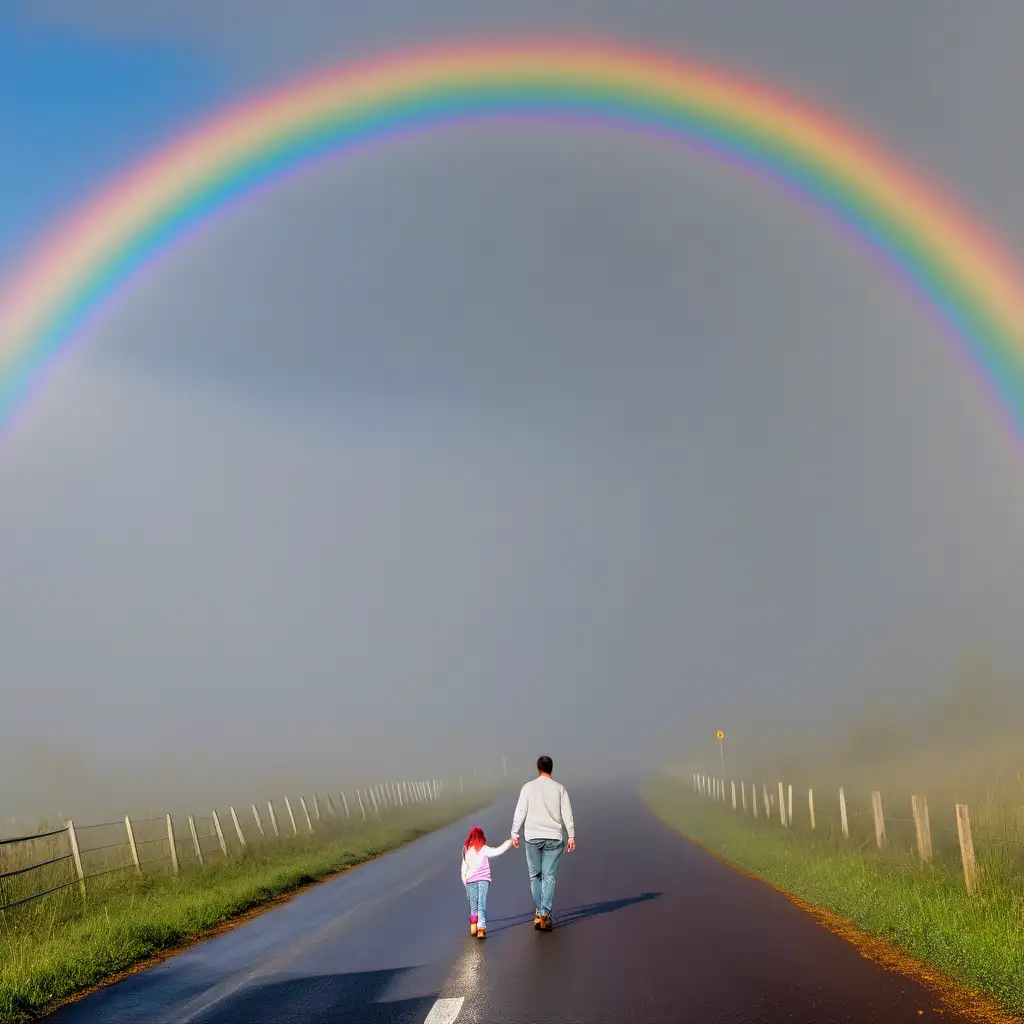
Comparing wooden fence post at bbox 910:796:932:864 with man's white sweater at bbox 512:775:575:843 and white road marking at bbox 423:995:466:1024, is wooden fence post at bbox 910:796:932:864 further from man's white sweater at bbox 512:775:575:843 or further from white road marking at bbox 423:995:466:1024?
white road marking at bbox 423:995:466:1024

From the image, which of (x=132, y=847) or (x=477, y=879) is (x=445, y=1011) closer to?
(x=477, y=879)

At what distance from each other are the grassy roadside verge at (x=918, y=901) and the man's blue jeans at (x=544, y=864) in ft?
12.6

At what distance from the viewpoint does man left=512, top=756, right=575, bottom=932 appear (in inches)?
478

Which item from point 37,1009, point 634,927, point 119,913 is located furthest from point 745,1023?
point 119,913

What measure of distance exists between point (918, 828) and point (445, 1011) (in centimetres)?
1037

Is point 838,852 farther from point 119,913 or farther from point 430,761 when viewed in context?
point 430,761

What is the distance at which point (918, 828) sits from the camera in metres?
15.2

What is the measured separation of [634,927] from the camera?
479 inches

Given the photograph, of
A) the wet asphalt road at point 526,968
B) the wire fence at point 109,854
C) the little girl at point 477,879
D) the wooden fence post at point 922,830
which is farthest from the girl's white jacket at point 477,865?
the wooden fence post at point 922,830

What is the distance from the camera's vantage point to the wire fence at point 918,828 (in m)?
14.7

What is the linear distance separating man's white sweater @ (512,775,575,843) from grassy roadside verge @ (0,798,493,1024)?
466 cm

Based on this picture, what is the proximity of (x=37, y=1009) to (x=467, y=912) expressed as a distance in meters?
6.56

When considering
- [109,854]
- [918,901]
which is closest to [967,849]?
[918,901]

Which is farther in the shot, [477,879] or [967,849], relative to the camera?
[967,849]
